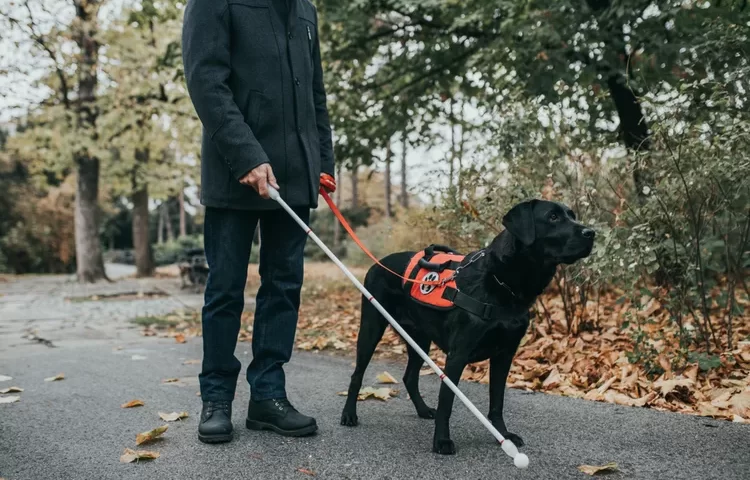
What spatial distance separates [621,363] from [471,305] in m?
2.01

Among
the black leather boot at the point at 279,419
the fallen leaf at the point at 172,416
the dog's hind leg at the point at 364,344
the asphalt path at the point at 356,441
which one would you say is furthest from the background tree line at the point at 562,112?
the fallen leaf at the point at 172,416

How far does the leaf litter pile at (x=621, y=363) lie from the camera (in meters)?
3.52

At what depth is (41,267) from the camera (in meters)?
25.8

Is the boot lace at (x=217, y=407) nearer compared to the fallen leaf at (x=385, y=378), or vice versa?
the boot lace at (x=217, y=407)

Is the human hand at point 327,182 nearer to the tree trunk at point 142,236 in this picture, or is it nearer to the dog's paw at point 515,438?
the dog's paw at point 515,438

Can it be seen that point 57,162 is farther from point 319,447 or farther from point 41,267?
point 319,447

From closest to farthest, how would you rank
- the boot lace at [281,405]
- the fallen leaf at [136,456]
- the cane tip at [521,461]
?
the cane tip at [521,461]
the fallen leaf at [136,456]
the boot lace at [281,405]

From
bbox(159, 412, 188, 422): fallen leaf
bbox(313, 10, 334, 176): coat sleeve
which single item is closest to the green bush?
bbox(159, 412, 188, 422): fallen leaf

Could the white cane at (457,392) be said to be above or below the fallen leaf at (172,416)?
above

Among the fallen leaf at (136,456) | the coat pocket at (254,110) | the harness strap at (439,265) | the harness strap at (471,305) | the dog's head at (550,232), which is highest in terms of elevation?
the coat pocket at (254,110)

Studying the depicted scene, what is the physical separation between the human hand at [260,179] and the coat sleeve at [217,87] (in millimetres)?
20

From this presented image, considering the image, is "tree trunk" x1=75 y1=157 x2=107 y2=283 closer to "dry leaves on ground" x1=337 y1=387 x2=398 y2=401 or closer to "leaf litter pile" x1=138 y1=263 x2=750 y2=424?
"leaf litter pile" x1=138 y1=263 x2=750 y2=424

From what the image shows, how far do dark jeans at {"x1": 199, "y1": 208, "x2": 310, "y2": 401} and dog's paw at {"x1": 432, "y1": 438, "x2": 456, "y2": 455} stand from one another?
838mm

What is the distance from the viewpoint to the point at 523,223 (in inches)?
107
